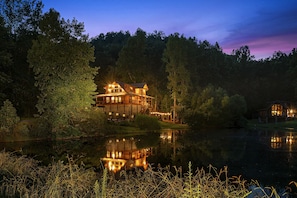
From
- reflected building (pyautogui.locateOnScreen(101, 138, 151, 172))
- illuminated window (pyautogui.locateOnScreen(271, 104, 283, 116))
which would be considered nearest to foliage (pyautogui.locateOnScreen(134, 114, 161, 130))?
reflected building (pyautogui.locateOnScreen(101, 138, 151, 172))

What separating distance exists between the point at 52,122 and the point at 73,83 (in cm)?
497

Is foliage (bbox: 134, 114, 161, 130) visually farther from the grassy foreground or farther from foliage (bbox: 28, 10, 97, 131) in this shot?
the grassy foreground

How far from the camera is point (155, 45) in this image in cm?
8056

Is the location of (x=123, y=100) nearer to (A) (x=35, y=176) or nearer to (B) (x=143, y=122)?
(B) (x=143, y=122)

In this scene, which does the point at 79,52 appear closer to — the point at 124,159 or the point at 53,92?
the point at 53,92

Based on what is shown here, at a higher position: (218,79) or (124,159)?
(218,79)

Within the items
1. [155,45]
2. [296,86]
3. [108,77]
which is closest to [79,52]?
[108,77]

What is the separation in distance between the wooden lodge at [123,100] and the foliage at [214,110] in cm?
979

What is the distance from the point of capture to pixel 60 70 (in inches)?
1380

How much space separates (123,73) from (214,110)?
75.0 feet

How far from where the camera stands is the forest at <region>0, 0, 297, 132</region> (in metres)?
34.4

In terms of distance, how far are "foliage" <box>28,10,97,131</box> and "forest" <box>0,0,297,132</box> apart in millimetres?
107

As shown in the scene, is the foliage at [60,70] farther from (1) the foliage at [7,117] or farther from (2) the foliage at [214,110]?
(2) the foliage at [214,110]

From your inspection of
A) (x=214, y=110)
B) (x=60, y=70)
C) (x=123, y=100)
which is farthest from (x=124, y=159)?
(x=123, y=100)
